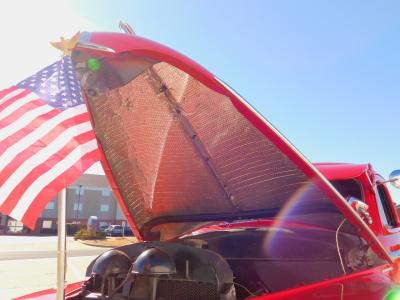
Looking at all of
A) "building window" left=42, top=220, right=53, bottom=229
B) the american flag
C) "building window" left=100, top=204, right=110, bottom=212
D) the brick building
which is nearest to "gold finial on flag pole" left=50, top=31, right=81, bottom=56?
the american flag

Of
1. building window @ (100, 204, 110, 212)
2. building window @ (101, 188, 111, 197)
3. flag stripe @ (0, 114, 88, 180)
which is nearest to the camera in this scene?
flag stripe @ (0, 114, 88, 180)

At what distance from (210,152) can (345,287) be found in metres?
1.43

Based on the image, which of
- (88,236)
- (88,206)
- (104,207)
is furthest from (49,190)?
(104,207)

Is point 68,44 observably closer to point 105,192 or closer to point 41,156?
point 41,156

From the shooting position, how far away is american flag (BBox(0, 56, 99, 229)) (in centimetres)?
222

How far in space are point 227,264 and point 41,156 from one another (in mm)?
1418

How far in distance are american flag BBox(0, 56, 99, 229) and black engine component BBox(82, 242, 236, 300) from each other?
2.24 feet

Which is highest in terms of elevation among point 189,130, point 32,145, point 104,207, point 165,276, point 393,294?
point 104,207

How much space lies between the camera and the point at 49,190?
2215 millimetres

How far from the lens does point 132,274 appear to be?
2.45 meters

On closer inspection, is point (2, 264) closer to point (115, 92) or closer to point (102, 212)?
point (115, 92)

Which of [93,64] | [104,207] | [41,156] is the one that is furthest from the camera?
[104,207]

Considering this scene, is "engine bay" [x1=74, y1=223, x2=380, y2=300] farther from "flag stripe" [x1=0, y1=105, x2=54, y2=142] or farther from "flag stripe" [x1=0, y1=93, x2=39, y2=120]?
"flag stripe" [x1=0, y1=93, x2=39, y2=120]

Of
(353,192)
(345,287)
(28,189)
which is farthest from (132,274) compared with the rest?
(353,192)
